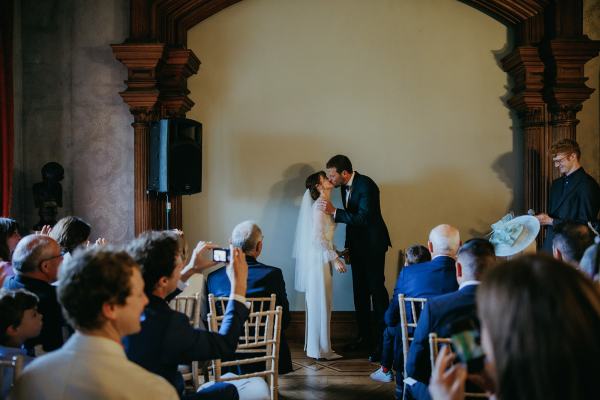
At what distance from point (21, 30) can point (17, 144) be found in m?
1.08

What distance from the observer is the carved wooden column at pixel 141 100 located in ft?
17.9

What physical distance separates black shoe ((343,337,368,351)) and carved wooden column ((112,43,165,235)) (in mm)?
2091

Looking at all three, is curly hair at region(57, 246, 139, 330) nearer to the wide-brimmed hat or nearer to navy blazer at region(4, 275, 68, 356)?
navy blazer at region(4, 275, 68, 356)

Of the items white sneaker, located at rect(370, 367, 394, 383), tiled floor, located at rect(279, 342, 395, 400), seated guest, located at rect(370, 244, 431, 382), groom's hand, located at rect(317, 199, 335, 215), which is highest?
groom's hand, located at rect(317, 199, 335, 215)

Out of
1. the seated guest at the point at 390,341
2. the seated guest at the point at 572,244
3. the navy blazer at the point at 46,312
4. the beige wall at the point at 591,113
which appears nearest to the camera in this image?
the navy blazer at the point at 46,312

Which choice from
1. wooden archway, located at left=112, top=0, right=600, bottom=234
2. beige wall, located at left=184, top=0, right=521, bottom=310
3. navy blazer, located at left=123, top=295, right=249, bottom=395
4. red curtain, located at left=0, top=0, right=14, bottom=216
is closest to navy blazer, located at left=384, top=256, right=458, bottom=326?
navy blazer, located at left=123, top=295, right=249, bottom=395

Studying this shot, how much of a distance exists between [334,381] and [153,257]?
9.02 feet

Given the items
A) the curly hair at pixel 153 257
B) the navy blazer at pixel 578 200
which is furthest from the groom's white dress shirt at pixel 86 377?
the navy blazer at pixel 578 200

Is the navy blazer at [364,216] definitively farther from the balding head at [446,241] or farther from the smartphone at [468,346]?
the smartphone at [468,346]

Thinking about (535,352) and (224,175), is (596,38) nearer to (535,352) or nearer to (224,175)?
(224,175)

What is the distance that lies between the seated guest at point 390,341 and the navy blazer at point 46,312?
7.08 ft

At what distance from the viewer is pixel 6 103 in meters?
5.24

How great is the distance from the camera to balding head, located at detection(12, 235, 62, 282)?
279 cm

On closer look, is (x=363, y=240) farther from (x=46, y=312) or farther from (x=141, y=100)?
(x=46, y=312)
